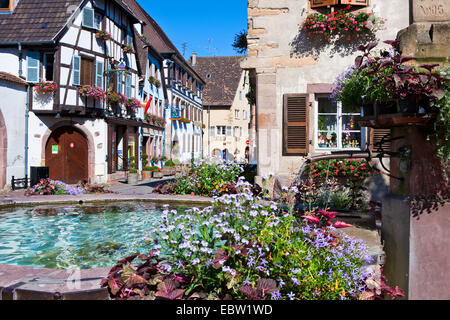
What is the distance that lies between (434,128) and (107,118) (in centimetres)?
1815

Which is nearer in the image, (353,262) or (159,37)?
(353,262)

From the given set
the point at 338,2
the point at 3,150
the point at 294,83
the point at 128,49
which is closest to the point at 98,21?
the point at 128,49

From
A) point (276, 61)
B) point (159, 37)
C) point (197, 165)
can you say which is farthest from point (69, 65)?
point (159, 37)

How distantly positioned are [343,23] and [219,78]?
126ft

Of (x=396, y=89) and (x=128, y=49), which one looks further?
(x=128, y=49)

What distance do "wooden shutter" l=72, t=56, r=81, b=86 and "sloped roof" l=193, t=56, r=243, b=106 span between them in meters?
27.2

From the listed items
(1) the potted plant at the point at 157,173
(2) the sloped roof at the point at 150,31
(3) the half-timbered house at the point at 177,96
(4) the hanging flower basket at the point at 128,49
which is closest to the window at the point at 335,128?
(4) the hanging flower basket at the point at 128,49

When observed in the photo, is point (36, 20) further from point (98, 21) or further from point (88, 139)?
point (88, 139)

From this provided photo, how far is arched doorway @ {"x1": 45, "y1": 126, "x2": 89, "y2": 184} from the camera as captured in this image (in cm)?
1803

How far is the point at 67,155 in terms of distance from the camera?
1842cm

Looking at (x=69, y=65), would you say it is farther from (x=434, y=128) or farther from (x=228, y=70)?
(x=228, y=70)

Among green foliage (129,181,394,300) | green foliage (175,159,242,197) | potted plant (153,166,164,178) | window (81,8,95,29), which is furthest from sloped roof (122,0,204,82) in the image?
green foliage (129,181,394,300)

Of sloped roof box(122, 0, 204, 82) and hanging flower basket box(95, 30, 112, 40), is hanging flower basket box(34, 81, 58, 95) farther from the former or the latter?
sloped roof box(122, 0, 204, 82)
